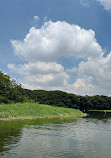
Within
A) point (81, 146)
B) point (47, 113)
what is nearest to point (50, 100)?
point (47, 113)

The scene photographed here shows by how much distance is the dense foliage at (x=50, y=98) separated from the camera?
7675cm

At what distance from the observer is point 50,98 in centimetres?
13575

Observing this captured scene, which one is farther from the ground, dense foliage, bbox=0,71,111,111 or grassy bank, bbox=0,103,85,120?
dense foliage, bbox=0,71,111,111

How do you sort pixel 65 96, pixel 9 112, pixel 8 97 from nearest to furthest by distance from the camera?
pixel 9 112
pixel 8 97
pixel 65 96

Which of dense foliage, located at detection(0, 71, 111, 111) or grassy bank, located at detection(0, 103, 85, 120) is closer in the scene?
grassy bank, located at detection(0, 103, 85, 120)

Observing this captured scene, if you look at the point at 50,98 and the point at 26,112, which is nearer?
the point at 26,112

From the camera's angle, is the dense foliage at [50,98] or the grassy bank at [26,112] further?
the dense foliage at [50,98]

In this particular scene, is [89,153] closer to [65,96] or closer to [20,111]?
[20,111]

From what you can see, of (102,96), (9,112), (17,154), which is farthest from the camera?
(102,96)

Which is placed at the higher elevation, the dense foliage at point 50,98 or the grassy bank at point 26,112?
the dense foliage at point 50,98

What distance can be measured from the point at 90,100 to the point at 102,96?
2294 cm

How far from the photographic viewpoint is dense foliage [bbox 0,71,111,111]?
7675cm

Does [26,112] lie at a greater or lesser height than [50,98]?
lesser

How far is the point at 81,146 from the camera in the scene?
18750 mm
